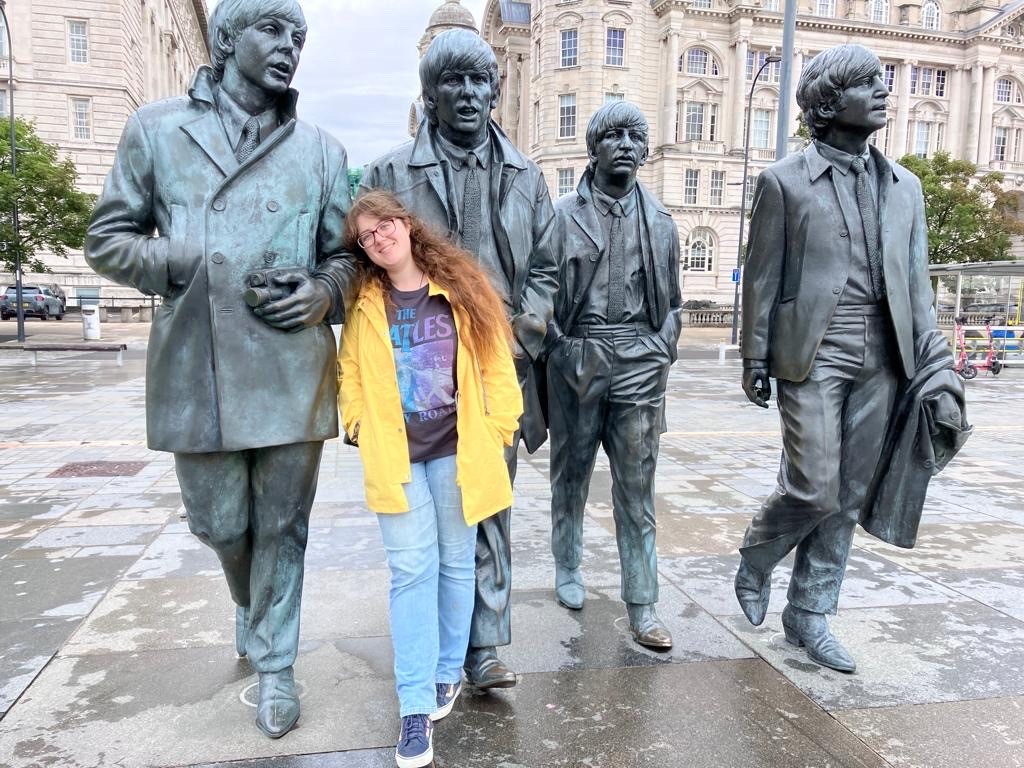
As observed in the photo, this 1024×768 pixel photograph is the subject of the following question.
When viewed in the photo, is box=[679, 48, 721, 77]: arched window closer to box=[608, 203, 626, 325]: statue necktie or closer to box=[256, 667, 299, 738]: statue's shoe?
box=[608, 203, 626, 325]: statue necktie

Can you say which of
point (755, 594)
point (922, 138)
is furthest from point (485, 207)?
point (922, 138)

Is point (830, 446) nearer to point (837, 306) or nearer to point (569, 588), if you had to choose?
point (837, 306)

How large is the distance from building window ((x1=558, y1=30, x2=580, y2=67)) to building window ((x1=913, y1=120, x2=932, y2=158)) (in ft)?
85.7

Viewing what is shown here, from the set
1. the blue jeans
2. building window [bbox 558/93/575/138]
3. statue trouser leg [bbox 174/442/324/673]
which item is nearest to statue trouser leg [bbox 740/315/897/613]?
the blue jeans

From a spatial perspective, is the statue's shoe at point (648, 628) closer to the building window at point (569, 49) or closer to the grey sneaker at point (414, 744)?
the grey sneaker at point (414, 744)

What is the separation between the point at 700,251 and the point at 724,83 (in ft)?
37.5

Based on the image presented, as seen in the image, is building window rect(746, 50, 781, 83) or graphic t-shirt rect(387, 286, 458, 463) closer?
graphic t-shirt rect(387, 286, 458, 463)

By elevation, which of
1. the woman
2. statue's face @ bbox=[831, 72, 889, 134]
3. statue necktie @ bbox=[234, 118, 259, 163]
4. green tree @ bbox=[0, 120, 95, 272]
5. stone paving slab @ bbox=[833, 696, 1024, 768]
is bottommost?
stone paving slab @ bbox=[833, 696, 1024, 768]

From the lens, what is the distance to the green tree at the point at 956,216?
96.6ft

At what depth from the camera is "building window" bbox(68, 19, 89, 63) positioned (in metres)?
38.2

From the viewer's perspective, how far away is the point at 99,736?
2689 mm

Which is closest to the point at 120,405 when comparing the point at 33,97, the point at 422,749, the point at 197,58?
the point at 422,749

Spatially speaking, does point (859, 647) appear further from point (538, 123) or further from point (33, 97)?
point (538, 123)

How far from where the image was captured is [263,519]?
9.27 feet
